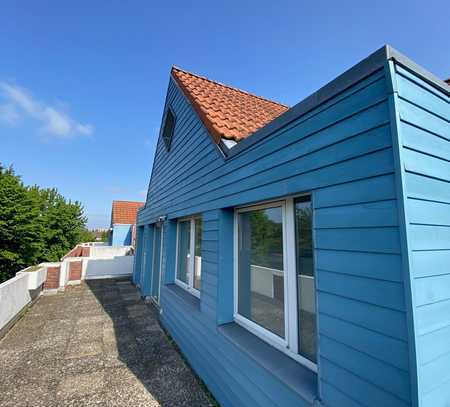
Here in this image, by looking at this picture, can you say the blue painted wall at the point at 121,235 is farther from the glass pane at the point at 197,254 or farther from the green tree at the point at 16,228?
the glass pane at the point at 197,254

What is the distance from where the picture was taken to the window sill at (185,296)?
3756 mm

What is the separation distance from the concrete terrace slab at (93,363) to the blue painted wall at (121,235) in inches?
680

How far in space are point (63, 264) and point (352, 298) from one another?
11.0 meters

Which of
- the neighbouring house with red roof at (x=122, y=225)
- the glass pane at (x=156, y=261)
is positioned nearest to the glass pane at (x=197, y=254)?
the glass pane at (x=156, y=261)

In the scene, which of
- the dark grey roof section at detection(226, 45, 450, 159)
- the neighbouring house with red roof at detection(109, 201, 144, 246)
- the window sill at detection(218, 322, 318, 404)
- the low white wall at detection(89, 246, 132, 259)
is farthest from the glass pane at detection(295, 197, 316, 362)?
the neighbouring house with red roof at detection(109, 201, 144, 246)

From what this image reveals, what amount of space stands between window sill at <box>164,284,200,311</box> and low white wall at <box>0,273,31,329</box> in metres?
3.68

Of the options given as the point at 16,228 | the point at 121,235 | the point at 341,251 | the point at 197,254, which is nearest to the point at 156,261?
the point at 197,254

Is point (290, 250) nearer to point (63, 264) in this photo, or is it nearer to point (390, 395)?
point (390, 395)

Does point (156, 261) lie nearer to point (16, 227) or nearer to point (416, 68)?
point (416, 68)

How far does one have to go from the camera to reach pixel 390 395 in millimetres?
1121

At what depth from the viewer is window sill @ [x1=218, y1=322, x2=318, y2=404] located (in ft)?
5.25

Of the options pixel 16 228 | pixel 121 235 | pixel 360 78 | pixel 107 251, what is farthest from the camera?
pixel 121 235

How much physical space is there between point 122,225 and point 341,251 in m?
24.8

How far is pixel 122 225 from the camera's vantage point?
76.5 ft
